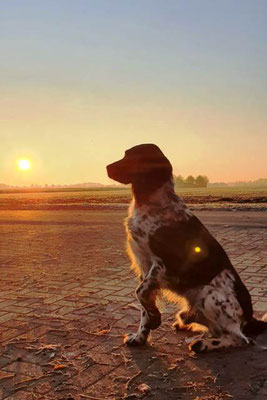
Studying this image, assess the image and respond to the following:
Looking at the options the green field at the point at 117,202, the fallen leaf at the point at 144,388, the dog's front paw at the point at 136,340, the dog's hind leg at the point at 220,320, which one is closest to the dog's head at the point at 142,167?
the dog's hind leg at the point at 220,320

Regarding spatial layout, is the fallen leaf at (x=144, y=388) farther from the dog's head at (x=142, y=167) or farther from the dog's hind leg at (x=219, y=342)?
the dog's head at (x=142, y=167)

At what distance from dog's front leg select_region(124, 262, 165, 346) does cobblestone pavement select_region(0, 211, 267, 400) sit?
12 centimetres

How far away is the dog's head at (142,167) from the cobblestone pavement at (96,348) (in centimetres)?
175

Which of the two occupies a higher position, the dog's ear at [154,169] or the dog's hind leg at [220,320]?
the dog's ear at [154,169]

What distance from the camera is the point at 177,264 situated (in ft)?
14.3

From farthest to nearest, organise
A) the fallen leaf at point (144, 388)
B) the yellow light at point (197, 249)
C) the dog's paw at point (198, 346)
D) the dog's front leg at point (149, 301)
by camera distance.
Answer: the dog's front leg at point (149, 301), the yellow light at point (197, 249), the dog's paw at point (198, 346), the fallen leaf at point (144, 388)

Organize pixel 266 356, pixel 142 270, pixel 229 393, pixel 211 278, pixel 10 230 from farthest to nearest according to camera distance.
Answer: pixel 10 230 < pixel 142 270 < pixel 211 278 < pixel 266 356 < pixel 229 393

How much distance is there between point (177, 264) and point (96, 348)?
120 centimetres

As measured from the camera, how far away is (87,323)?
17.0 feet

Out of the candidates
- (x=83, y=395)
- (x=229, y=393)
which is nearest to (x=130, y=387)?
(x=83, y=395)

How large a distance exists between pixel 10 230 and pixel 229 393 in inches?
541

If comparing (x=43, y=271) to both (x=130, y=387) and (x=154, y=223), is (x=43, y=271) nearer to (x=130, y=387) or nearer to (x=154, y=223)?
(x=154, y=223)

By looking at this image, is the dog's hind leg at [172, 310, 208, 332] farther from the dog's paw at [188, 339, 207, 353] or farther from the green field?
the green field

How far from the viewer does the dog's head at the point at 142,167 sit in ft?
15.2
